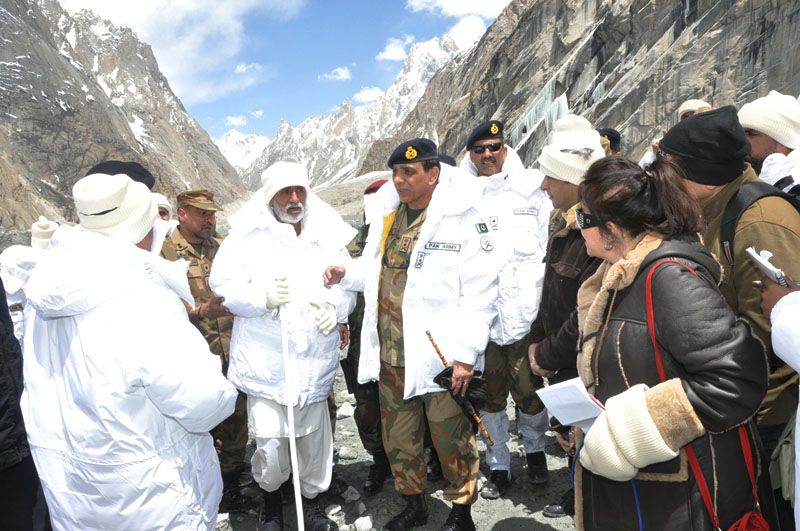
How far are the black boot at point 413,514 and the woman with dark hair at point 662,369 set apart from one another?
66.1 inches

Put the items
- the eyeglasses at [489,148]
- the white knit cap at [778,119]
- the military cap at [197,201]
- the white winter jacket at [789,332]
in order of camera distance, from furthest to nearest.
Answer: the eyeglasses at [489,148]
the military cap at [197,201]
the white knit cap at [778,119]
the white winter jacket at [789,332]

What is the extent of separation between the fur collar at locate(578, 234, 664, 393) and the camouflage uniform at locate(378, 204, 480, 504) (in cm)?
133

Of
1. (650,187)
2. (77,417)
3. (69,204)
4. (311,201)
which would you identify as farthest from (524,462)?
(69,204)

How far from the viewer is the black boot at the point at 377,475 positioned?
3.94 m

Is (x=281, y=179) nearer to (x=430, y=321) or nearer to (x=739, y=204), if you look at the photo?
(x=430, y=321)

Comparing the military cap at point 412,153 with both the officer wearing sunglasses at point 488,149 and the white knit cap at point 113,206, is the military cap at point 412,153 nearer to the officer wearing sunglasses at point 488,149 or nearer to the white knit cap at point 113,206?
the officer wearing sunglasses at point 488,149

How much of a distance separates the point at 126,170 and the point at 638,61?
16115 millimetres

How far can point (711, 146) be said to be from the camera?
2.11m

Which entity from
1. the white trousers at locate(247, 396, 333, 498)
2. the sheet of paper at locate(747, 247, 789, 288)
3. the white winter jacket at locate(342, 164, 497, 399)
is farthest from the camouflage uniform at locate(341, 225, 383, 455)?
the sheet of paper at locate(747, 247, 789, 288)

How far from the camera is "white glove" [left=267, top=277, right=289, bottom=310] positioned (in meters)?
3.02

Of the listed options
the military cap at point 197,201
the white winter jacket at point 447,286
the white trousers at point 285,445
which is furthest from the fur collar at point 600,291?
the military cap at point 197,201

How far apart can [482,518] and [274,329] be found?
6.20ft

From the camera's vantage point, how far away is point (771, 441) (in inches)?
87.4

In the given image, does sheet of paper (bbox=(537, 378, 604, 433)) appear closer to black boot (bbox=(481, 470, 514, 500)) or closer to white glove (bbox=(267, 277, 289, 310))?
white glove (bbox=(267, 277, 289, 310))
